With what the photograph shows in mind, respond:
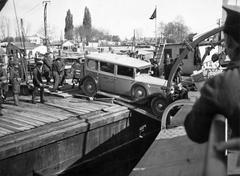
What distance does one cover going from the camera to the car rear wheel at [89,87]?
11.4 m

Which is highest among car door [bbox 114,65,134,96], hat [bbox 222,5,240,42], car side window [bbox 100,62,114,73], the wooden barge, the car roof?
hat [bbox 222,5,240,42]

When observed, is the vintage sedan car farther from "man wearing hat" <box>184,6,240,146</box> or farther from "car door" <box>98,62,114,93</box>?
"man wearing hat" <box>184,6,240,146</box>

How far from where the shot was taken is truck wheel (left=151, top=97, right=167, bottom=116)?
404 inches

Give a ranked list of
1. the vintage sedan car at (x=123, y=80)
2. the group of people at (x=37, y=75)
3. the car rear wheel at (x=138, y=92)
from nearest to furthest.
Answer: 1. the group of people at (x=37, y=75)
2. the vintage sedan car at (x=123, y=80)
3. the car rear wheel at (x=138, y=92)

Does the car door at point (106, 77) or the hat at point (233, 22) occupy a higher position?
the hat at point (233, 22)

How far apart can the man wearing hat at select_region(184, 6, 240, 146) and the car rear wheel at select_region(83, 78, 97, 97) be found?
33.7ft

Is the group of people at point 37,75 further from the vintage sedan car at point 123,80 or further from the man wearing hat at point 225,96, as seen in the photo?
the man wearing hat at point 225,96

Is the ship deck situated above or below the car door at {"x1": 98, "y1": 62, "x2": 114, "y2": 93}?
below

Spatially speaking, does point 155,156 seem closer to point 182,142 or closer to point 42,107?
point 182,142

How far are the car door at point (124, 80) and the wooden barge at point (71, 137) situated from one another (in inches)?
29.1

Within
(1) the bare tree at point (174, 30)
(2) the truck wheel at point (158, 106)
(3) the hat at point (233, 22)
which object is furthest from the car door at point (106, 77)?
(1) the bare tree at point (174, 30)

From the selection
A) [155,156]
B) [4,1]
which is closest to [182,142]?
[155,156]

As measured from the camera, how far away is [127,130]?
10883 mm

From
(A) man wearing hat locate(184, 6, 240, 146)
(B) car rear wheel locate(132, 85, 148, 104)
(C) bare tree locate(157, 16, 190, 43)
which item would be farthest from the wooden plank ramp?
(C) bare tree locate(157, 16, 190, 43)
